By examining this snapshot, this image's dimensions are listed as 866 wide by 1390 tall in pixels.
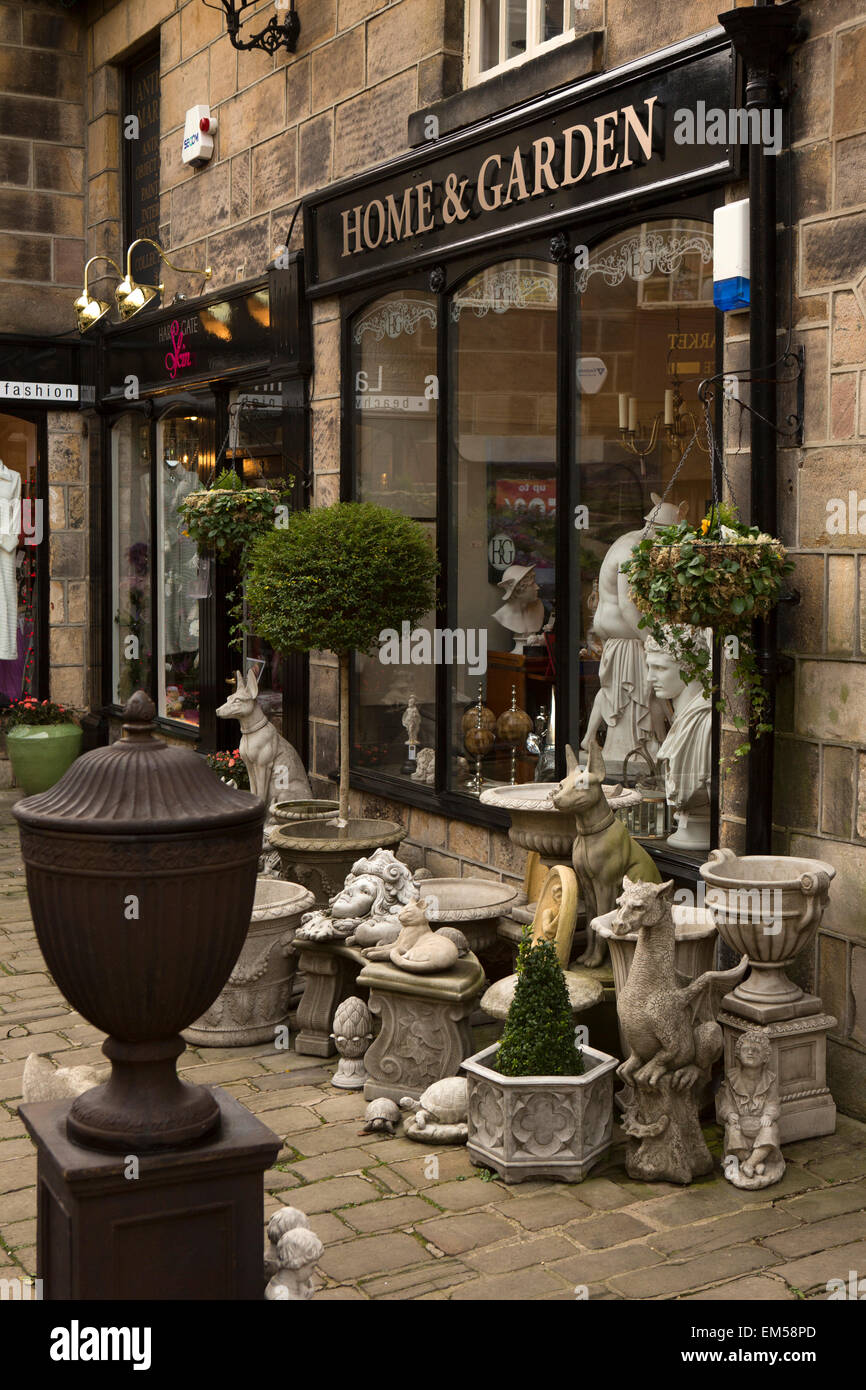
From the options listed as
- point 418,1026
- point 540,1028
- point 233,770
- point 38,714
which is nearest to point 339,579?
point 233,770

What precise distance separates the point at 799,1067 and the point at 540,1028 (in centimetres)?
101

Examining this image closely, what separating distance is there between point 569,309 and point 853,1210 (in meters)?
4.31

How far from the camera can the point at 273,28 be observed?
973cm

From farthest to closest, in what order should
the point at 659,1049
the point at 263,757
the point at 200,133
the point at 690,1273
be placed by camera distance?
the point at 200,133 → the point at 263,757 → the point at 659,1049 → the point at 690,1273

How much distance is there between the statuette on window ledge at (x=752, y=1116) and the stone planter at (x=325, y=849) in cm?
266

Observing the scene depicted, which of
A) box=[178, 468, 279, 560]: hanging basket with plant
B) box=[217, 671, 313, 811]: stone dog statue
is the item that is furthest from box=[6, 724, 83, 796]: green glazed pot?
box=[217, 671, 313, 811]: stone dog statue

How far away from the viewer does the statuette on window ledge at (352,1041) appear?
6203 millimetres

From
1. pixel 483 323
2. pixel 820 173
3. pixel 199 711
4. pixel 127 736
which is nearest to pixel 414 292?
pixel 483 323

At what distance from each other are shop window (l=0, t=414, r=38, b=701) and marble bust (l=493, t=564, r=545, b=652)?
24.0 feet

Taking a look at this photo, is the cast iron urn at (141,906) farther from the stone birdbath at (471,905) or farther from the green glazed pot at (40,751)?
the green glazed pot at (40,751)

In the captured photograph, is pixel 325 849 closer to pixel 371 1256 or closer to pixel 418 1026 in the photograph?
pixel 418 1026

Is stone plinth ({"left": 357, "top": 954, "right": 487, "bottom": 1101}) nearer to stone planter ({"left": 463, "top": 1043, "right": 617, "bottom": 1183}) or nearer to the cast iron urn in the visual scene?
stone planter ({"left": 463, "top": 1043, "right": 617, "bottom": 1183})

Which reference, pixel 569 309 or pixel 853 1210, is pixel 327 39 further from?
pixel 853 1210

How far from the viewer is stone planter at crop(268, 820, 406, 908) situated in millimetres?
7477
